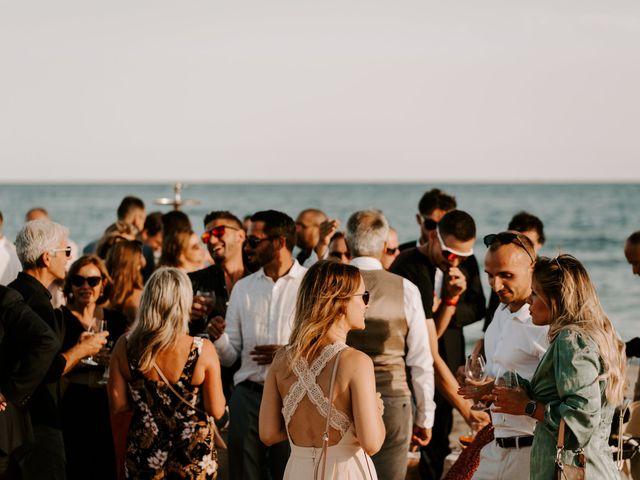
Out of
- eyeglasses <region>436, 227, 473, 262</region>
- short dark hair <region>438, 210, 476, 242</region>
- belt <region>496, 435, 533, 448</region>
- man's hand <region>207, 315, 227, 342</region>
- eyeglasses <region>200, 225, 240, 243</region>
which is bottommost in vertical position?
belt <region>496, 435, 533, 448</region>

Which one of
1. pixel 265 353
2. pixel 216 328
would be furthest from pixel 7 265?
pixel 265 353

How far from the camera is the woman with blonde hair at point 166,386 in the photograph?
489 centimetres

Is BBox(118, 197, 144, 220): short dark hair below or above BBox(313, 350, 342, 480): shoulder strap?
above

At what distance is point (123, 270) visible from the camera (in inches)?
273

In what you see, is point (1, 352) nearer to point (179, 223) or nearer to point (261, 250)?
point (261, 250)

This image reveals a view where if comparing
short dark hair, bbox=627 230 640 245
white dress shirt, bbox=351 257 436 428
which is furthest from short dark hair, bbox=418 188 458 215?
white dress shirt, bbox=351 257 436 428

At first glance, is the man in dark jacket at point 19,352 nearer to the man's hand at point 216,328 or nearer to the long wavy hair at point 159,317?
the long wavy hair at point 159,317

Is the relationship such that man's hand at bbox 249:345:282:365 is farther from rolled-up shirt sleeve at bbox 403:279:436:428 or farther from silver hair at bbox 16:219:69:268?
silver hair at bbox 16:219:69:268

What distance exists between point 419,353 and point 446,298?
3.96 feet

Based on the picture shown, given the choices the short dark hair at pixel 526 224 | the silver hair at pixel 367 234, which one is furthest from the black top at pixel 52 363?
the short dark hair at pixel 526 224

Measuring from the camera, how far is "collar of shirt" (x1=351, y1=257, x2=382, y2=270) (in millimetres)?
5656

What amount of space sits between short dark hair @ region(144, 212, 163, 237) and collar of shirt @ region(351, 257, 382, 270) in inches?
218

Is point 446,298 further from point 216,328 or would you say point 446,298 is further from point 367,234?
point 216,328

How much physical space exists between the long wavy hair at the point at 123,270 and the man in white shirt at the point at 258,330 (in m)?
1.29
